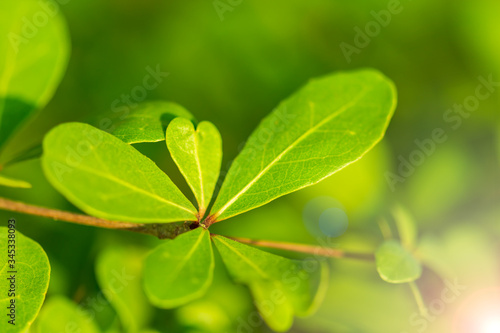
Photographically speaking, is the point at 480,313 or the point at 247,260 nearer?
the point at 247,260

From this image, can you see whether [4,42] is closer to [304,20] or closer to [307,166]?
[307,166]

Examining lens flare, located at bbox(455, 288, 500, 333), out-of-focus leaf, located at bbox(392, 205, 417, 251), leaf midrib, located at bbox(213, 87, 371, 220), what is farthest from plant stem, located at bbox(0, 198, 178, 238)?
lens flare, located at bbox(455, 288, 500, 333)

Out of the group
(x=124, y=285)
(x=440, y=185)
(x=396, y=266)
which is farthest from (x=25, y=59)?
(x=440, y=185)

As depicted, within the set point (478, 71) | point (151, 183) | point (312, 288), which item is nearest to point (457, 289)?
point (312, 288)

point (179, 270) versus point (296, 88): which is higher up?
point (179, 270)

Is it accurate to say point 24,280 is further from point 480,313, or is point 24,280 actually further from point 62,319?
point 480,313

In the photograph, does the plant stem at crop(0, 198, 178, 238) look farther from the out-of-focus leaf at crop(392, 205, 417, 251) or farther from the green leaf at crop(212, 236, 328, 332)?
the out-of-focus leaf at crop(392, 205, 417, 251)

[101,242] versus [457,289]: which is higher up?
[457,289]
